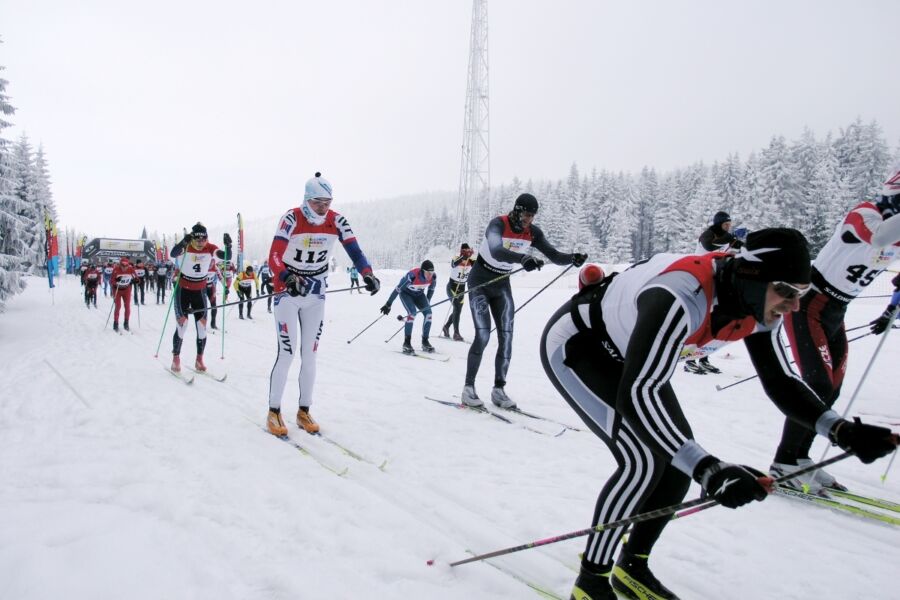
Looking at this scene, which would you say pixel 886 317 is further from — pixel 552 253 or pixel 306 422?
pixel 306 422

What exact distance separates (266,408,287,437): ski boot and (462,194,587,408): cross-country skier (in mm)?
2121

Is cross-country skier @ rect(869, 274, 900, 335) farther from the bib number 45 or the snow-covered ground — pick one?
the snow-covered ground

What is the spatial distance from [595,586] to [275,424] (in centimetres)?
339

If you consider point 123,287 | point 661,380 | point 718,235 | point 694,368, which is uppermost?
point 718,235

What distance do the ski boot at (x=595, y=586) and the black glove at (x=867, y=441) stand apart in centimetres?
115

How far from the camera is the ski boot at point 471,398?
5609mm

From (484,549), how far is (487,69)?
29.5 m

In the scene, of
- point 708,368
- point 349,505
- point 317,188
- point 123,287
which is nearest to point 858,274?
point 349,505

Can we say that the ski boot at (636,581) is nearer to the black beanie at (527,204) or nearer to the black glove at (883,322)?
the black glove at (883,322)

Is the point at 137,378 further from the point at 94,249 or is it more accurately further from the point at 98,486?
the point at 94,249

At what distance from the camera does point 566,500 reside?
11.2 feet

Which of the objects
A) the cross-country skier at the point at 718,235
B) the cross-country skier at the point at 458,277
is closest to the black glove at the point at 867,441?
the cross-country skier at the point at 718,235

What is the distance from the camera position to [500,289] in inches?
228

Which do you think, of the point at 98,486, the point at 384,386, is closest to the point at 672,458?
the point at 98,486
